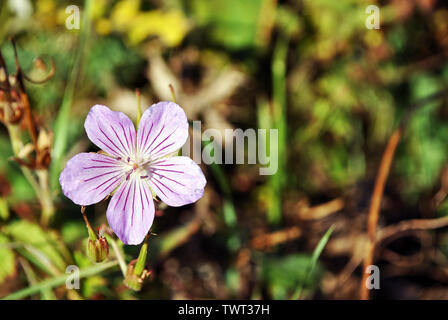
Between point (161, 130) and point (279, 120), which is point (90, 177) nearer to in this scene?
point (161, 130)

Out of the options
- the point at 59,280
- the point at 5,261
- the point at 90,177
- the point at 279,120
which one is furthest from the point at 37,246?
the point at 279,120

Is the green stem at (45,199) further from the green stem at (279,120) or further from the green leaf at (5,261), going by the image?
the green stem at (279,120)

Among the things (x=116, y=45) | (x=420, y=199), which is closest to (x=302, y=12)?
(x=116, y=45)

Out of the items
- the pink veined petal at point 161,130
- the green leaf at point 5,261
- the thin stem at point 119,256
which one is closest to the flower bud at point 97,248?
the thin stem at point 119,256

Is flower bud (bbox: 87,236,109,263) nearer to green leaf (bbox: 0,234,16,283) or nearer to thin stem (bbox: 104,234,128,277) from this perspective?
thin stem (bbox: 104,234,128,277)

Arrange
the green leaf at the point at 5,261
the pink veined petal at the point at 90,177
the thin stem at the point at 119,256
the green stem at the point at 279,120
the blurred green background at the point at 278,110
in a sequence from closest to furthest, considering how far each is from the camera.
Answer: the pink veined petal at the point at 90,177, the thin stem at the point at 119,256, the green leaf at the point at 5,261, the blurred green background at the point at 278,110, the green stem at the point at 279,120

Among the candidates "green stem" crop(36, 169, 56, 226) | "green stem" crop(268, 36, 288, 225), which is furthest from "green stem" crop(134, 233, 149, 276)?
"green stem" crop(268, 36, 288, 225)
